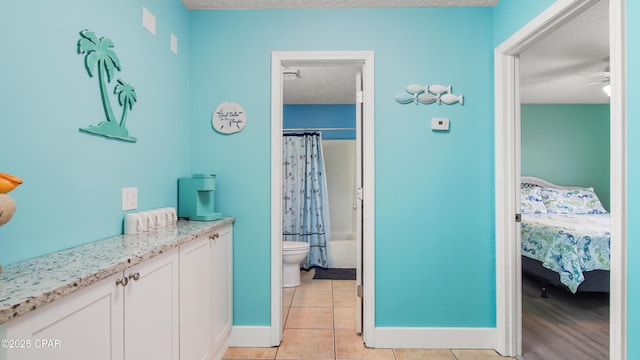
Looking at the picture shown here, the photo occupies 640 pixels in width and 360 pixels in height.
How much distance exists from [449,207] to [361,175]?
0.64 m

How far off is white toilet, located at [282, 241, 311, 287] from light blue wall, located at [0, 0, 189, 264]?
1810 mm

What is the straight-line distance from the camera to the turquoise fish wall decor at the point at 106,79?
134 centimetres

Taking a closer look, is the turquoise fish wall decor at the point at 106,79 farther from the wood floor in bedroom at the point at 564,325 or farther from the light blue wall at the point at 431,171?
the wood floor in bedroom at the point at 564,325

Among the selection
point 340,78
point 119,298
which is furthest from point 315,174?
point 119,298

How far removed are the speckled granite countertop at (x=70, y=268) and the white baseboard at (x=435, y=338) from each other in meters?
1.48

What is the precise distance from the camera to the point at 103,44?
1428mm

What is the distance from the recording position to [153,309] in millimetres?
1265

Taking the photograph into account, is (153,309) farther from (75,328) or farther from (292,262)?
(292,262)

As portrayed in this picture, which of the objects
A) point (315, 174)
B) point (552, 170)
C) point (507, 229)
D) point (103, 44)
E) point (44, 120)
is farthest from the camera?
point (552, 170)

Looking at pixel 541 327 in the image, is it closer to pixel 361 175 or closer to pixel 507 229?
pixel 507 229

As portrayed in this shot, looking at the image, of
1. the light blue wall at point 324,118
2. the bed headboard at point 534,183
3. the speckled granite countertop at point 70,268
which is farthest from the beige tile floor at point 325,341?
the bed headboard at point 534,183

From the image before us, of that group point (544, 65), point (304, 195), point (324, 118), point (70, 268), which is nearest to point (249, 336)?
point (70, 268)

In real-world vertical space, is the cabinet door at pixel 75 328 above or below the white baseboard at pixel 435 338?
above

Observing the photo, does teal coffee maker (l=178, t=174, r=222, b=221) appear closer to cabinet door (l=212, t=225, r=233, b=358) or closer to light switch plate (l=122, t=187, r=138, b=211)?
cabinet door (l=212, t=225, r=233, b=358)
